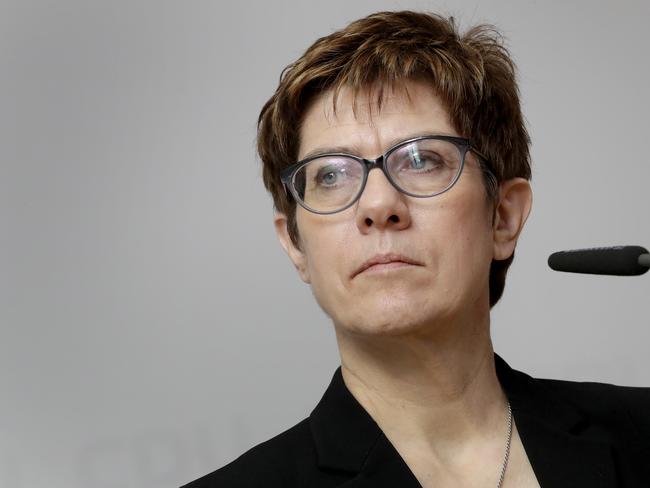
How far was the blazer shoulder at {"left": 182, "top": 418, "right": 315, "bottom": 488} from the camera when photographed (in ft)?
7.89

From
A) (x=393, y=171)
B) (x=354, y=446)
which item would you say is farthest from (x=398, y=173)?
(x=354, y=446)

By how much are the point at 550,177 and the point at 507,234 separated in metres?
1.17

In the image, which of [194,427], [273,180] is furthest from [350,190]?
[194,427]

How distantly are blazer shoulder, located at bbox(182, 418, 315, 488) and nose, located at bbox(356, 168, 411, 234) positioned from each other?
447mm

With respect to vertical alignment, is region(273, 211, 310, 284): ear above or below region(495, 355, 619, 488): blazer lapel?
above

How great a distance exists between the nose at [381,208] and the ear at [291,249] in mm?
287

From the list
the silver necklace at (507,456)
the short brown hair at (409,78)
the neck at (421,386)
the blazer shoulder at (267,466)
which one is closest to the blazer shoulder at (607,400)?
the silver necklace at (507,456)

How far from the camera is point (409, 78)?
8.14 feet

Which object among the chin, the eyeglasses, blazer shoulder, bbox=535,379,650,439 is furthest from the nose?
blazer shoulder, bbox=535,379,650,439

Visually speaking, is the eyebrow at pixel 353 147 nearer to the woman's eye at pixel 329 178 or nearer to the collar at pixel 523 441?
the woman's eye at pixel 329 178

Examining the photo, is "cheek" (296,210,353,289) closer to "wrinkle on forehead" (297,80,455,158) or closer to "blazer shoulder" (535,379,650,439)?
→ "wrinkle on forehead" (297,80,455,158)

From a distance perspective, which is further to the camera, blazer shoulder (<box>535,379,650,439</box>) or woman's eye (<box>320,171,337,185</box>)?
blazer shoulder (<box>535,379,650,439</box>)

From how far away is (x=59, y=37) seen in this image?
130 inches

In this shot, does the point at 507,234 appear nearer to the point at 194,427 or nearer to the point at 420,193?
the point at 420,193
